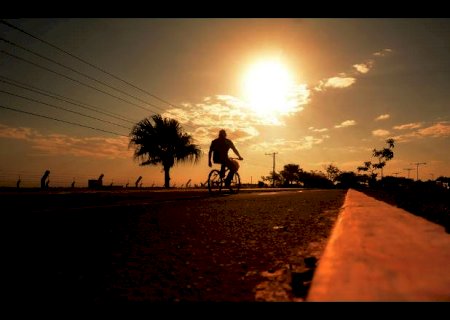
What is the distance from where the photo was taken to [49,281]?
1253mm

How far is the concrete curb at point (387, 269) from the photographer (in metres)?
0.54

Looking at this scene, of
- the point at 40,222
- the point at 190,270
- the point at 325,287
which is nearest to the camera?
the point at 325,287

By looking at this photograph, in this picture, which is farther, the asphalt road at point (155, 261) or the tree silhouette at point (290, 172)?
the tree silhouette at point (290, 172)

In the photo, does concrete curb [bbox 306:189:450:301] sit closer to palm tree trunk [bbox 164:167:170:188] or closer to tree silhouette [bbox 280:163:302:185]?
palm tree trunk [bbox 164:167:170:188]

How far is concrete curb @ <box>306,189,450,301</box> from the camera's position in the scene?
1.78ft

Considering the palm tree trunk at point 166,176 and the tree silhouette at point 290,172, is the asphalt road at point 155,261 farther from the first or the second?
the tree silhouette at point 290,172

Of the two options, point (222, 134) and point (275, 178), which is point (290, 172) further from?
point (222, 134)

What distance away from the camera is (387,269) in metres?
0.62

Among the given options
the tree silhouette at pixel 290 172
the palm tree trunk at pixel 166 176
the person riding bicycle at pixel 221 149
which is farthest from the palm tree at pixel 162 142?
the tree silhouette at pixel 290 172

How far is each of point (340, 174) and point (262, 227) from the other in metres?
114

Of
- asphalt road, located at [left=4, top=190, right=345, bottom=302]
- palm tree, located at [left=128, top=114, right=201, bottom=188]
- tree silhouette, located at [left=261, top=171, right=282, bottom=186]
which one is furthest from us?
tree silhouette, located at [left=261, top=171, right=282, bottom=186]

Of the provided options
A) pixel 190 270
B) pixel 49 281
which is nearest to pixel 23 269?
pixel 49 281

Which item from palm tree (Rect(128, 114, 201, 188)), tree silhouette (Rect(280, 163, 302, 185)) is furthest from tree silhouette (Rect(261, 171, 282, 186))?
palm tree (Rect(128, 114, 201, 188))
